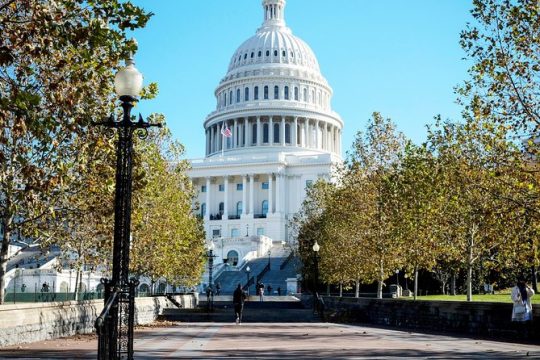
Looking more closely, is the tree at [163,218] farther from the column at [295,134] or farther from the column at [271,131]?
the column at [295,134]

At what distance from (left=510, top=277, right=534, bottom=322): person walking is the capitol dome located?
114 metres

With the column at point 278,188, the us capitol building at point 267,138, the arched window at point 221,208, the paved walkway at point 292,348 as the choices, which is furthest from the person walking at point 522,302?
the arched window at point 221,208

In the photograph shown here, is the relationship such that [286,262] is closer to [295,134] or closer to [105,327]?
[295,134]

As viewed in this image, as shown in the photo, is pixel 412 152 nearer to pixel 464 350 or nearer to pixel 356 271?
pixel 356 271

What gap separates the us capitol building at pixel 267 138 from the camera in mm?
125375

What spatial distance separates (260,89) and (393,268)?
4024 inches

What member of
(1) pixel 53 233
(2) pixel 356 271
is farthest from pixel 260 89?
(1) pixel 53 233

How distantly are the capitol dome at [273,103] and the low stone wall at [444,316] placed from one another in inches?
3884

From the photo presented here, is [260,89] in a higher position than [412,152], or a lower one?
higher

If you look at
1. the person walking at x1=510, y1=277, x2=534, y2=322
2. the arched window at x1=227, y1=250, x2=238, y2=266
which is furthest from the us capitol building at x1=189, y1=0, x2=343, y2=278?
the person walking at x1=510, y1=277, x2=534, y2=322

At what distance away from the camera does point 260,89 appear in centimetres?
14088

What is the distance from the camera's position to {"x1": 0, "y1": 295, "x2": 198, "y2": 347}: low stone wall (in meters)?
18.0

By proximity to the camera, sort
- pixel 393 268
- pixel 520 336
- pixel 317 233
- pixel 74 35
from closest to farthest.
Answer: pixel 74 35
pixel 520 336
pixel 393 268
pixel 317 233

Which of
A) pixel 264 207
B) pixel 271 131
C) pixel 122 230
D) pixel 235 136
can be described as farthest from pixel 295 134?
pixel 122 230
